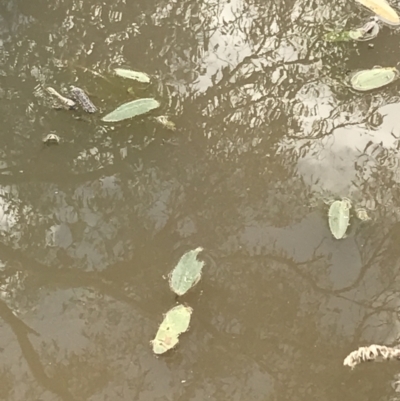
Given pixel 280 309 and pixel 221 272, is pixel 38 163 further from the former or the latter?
pixel 280 309

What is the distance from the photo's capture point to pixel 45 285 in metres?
1.56

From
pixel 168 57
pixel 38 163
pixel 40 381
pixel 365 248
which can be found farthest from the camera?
pixel 168 57

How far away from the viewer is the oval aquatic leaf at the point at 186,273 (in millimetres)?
1523

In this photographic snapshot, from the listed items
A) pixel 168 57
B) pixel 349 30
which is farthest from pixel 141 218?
pixel 349 30

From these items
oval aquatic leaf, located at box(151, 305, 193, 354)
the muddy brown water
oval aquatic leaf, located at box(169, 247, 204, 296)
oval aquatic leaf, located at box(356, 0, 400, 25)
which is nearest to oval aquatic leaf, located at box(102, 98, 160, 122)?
the muddy brown water

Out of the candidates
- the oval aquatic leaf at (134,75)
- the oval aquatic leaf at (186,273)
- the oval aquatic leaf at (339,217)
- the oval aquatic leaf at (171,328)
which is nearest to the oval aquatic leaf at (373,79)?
the oval aquatic leaf at (339,217)

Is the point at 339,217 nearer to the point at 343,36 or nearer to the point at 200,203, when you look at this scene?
the point at 200,203

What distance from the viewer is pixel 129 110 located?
173 cm

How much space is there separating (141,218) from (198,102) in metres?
0.43

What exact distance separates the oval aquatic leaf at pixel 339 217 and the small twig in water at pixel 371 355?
12.2 inches

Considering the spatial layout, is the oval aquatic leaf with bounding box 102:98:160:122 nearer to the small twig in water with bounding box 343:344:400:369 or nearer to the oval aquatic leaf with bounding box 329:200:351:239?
the oval aquatic leaf with bounding box 329:200:351:239

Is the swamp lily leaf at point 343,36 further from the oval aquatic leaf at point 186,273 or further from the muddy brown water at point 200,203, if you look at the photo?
the oval aquatic leaf at point 186,273

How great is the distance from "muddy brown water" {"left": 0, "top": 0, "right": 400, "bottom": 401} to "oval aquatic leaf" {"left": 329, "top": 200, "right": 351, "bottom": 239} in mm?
24

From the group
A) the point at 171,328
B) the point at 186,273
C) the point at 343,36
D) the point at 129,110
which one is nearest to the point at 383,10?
the point at 343,36
